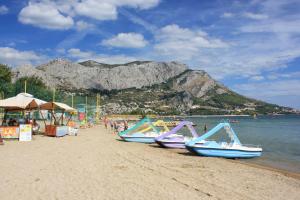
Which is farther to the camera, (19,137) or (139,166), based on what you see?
(19,137)

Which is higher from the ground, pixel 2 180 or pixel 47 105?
pixel 47 105

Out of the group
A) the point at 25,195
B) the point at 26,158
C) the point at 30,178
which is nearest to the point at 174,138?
the point at 26,158

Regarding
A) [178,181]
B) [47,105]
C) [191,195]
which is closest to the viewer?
[191,195]

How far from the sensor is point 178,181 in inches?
453

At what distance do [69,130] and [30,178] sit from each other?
67.0 feet

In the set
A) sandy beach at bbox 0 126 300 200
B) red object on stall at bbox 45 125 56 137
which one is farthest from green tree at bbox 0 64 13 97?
sandy beach at bbox 0 126 300 200

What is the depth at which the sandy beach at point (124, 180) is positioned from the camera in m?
9.48

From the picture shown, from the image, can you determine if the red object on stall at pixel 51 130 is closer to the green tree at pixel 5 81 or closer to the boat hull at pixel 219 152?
the boat hull at pixel 219 152

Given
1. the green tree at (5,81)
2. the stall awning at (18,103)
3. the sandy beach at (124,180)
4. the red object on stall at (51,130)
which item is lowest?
the sandy beach at (124,180)

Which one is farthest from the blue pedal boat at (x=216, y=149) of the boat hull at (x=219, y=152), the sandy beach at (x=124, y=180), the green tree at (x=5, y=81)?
the green tree at (x=5, y=81)

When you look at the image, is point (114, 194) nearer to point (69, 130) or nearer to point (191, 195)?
point (191, 195)

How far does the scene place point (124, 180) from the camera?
36.8ft

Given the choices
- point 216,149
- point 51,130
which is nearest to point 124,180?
point 216,149

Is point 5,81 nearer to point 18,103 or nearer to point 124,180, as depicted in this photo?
point 18,103
